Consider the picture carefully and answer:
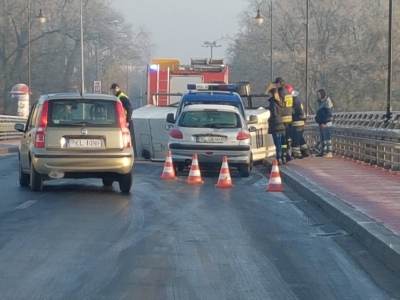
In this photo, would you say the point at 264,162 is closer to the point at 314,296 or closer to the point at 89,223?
the point at 89,223

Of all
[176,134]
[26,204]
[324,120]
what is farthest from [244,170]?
[26,204]

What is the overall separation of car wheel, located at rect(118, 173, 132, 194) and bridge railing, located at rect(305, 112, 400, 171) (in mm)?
6155

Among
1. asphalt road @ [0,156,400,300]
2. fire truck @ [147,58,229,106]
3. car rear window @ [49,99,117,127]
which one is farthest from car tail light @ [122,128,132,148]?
fire truck @ [147,58,229,106]

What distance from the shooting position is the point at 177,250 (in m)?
10.1

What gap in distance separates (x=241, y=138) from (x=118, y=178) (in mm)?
4805

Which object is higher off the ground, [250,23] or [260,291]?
[250,23]

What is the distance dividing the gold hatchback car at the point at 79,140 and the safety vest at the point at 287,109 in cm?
709

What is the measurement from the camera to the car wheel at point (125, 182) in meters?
16.1

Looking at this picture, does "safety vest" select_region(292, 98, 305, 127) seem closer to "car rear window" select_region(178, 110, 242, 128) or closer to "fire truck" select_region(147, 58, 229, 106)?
"car rear window" select_region(178, 110, 242, 128)

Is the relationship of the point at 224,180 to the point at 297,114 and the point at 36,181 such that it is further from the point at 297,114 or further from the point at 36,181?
the point at 297,114

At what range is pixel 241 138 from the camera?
20422 mm

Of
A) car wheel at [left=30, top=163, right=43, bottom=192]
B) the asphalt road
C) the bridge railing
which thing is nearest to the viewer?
the asphalt road

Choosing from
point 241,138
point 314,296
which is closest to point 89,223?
point 314,296

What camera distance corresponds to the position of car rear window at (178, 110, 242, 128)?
20672 mm
